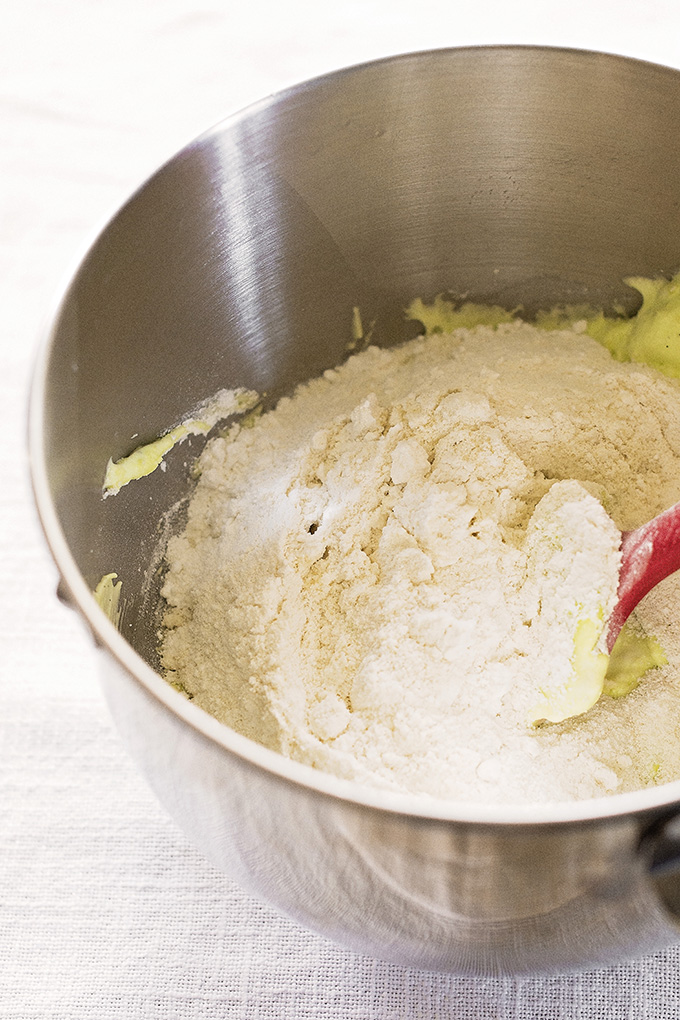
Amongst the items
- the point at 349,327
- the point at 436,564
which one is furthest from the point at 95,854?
the point at 349,327

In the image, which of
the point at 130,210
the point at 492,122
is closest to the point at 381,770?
the point at 130,210

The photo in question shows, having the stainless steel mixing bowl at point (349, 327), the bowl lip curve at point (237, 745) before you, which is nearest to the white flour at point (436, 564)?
the stainless steel mixing bowl at point (349, 327)

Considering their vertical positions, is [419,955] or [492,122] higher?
[492,122]

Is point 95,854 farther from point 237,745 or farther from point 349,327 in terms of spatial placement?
point 349,327

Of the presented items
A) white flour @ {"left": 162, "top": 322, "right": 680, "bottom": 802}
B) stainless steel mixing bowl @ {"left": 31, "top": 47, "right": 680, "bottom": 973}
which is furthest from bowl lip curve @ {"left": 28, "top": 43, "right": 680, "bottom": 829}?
white flour @ {"left": 162, "top": 322, "right": 680, "bottom": 802}

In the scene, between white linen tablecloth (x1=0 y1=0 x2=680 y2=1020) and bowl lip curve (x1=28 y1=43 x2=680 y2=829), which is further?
white linen tablecloth (x1=0 y1=0 x2=680 y2=1020)

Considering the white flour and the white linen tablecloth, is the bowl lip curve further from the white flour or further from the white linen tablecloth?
the white flour

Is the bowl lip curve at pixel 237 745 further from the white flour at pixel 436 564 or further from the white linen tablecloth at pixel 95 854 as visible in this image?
the white flour at pixel 436 564

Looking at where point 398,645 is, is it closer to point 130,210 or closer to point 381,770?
point 381,770
